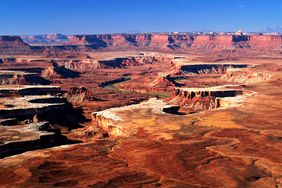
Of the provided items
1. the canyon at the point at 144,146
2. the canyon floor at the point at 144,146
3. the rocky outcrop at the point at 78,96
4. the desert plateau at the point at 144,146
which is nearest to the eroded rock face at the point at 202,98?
the canyon floor at the point at 144,146

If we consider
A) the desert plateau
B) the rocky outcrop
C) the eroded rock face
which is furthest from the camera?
the rocky outcrop

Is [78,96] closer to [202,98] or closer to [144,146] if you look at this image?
[202,98]

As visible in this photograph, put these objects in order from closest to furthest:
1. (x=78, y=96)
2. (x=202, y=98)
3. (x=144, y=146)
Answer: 1. (x=144, y=146)
2. (x=202, y=98)
3. (x=78, y=96)

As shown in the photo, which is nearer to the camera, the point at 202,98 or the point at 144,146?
the point at 144,146

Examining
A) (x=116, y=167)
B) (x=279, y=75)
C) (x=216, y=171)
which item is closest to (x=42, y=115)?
(x=116, y=167)

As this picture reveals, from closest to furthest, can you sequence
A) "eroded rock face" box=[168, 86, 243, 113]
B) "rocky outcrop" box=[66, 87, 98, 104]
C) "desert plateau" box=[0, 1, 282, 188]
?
"desert plateau" box=[0, 1, 282, 188] → "eroded rock face" box=[168, 86, 243, 113] → "rocky outcrop" box=[66, 87, 98, 104]

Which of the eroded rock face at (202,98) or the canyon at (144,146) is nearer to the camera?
the canyon at (144,146)

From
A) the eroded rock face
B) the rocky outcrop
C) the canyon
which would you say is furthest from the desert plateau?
the rocky outcrop

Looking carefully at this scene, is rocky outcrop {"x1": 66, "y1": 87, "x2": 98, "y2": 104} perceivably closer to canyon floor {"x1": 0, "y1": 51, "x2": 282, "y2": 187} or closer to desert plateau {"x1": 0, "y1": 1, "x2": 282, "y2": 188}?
desert plateau {"x1": 0, "y1": 1, "x2": 282, "y2": 188}

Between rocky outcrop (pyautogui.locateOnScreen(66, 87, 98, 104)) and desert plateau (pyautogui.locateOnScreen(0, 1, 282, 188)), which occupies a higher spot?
rocky outcrop (pyautogui.locateOnScreen(66, 87, 98, 104))

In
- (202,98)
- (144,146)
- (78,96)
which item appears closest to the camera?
(144,146)

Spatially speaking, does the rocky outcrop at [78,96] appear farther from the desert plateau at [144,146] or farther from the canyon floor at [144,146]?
the canyon floor at [144,146]

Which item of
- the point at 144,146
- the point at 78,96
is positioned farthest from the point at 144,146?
the point at 78,96
